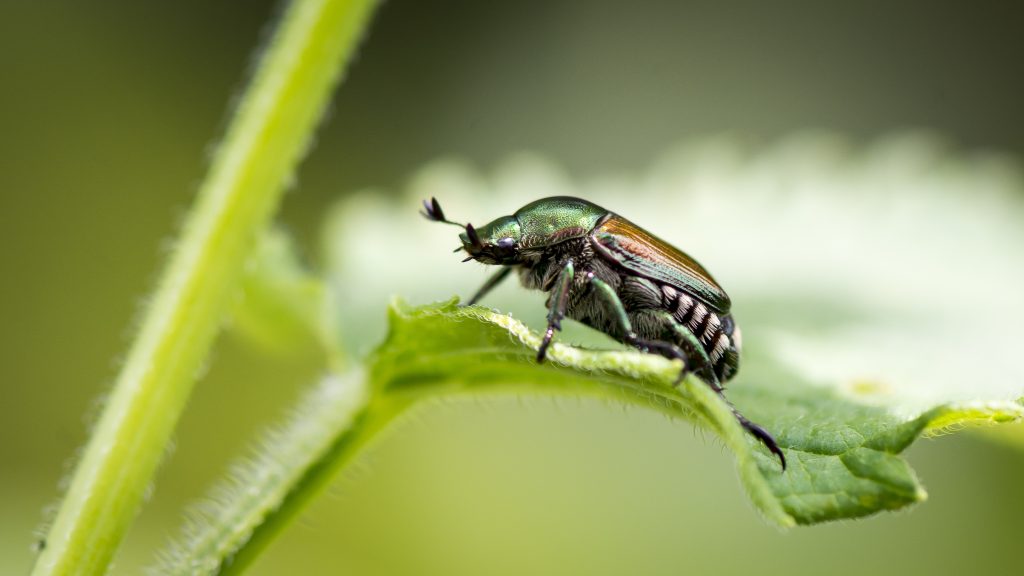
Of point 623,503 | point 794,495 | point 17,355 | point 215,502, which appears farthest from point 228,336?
point 794,495

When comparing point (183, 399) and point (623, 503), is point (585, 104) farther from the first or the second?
point (183, 399)

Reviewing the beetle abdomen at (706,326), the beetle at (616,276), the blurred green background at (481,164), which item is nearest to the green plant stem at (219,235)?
the beetle at (616,276)

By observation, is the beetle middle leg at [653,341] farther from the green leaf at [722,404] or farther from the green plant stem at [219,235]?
the green plant stem at [219,235]

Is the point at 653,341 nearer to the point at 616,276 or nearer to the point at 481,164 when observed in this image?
the point at 616,276

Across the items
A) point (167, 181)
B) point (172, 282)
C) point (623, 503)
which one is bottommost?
point (172, 282)

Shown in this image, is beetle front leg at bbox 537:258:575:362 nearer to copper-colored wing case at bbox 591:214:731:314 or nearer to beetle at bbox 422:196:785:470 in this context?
beetle at bbox 422:196:785:470

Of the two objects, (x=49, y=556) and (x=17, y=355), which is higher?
(x=17, y=355)

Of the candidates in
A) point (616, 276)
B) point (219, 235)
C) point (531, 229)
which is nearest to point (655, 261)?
point (616, 276)
